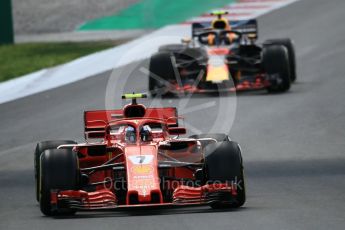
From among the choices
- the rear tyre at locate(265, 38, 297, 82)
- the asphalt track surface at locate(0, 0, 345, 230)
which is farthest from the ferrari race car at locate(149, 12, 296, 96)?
the rear tyre at locate(265, 38, 297, 82)

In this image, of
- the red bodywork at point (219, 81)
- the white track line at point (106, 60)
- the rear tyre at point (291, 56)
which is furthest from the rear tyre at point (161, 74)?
the white track line at point (106, 60)

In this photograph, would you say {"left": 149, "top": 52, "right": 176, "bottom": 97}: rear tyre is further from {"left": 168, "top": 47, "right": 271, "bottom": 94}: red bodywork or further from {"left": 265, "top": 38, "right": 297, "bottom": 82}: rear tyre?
{"left": 265, "top": 38, "right": 297, "bottom": 82}: rear tyre

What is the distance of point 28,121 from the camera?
22.9m

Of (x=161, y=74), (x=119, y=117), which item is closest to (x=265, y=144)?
(x=119, y=117)

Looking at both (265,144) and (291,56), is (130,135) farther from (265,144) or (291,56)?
(291,56)

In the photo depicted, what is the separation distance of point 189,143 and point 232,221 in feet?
6.88

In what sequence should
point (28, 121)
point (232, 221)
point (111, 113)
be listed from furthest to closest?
point (28, 121), point (111, 113), point (232, 221)

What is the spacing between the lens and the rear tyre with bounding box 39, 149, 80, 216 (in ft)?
42.4

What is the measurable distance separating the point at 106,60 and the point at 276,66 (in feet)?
23.6

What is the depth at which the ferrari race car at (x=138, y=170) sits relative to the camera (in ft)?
42.2

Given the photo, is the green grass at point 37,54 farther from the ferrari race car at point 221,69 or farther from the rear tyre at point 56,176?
the rear tyre at point 56,176

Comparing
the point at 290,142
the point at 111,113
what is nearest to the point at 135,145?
the point at 111,113

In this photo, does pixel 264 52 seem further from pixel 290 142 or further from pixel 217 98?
pixel 290 142

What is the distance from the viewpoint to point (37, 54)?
1316 inches
